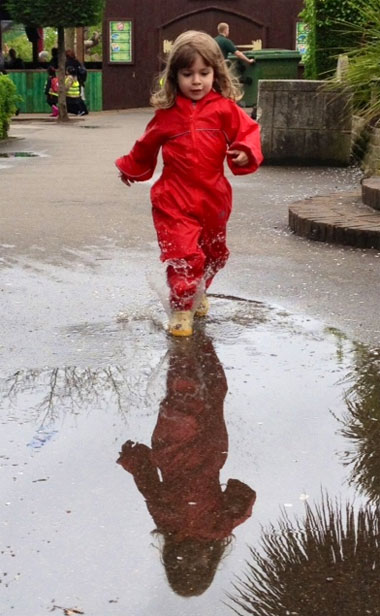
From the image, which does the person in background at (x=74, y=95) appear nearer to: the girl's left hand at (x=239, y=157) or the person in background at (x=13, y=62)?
the person in background at (x=13, y=62)

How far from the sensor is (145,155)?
5.90 meters

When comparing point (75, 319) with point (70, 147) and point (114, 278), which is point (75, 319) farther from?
point (70, 147)

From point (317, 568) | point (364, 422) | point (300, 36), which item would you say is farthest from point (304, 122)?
point (300, 36)

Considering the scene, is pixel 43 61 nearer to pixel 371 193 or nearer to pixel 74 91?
pixel 74 91

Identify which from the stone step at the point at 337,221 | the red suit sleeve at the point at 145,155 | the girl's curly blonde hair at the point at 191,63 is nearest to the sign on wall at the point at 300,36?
the stone step at the point at 337,221

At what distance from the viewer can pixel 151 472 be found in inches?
151

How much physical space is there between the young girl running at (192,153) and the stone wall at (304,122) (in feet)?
25.7

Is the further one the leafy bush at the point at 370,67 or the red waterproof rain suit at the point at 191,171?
the leafy bush at the point at 370,67

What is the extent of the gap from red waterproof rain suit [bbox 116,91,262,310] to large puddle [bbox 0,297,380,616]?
363 millimetres

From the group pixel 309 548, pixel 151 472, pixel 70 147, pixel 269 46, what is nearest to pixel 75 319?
pixel 151 472

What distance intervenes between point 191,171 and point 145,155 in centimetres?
34

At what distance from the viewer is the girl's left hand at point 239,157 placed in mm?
5622

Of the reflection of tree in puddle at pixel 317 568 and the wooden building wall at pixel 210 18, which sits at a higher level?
the wooden building wall at pixel 210 18

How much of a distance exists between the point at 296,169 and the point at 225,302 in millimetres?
7748
